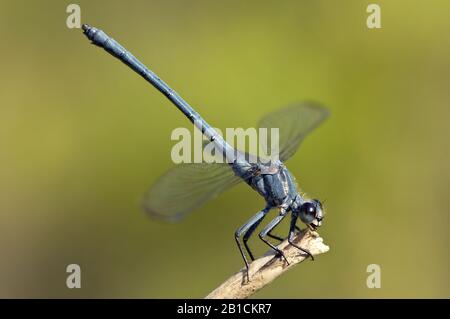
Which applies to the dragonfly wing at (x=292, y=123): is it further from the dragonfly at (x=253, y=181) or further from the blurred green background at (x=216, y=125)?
the blurred green background at (x=216, y=125)

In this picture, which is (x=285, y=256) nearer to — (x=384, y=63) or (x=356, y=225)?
(x=356, y=225)

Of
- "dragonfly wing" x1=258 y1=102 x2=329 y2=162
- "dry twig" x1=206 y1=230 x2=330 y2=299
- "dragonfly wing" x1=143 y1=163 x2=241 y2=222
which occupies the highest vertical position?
"dragonfly wing" x1=258 y1=102 x2=329 y2=162

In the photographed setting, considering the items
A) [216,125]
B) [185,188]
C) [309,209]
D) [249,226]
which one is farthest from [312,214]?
[216,125]

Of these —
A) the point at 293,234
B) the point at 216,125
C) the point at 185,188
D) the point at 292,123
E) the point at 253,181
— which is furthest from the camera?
the point at 216,125

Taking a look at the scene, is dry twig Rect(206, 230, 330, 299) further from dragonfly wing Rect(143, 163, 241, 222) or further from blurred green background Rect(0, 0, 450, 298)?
blurred green background Rect(0, 0, 450, 298)

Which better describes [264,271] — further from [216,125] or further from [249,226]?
[216,125]

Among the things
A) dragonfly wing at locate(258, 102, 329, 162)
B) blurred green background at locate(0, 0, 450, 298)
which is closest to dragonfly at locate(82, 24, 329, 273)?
dragonfly wing at locate(258, 102, 329, 162)

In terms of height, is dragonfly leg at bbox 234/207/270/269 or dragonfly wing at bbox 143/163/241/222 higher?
dragonfly wing at bbox 143/163/241/222

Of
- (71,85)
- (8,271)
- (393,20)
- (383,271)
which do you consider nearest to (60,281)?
(8,271)
